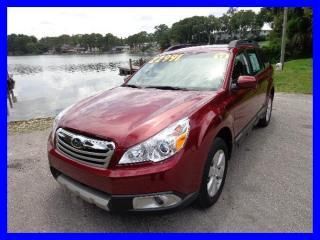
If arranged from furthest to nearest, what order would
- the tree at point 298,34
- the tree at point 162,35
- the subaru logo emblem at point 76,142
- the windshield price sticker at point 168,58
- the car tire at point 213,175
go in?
1. the tree at point 162,35
2. the tree at point 298,34
3. the windshield price sticker at point 168,58
4. the car tire at point 213,175
5. the subaru logo emblem at point 76,142

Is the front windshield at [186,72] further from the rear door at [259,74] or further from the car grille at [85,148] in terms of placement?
the car grille at [85,148]

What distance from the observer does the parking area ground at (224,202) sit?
2.92 metres

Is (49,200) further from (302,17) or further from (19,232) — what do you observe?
(302,17)

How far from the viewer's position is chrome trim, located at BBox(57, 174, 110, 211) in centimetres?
259

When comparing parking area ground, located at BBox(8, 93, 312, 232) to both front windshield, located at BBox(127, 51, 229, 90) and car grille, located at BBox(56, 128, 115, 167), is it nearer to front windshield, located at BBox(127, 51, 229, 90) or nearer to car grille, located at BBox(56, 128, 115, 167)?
car grille, located at BBox(56, 128, 115, 167)

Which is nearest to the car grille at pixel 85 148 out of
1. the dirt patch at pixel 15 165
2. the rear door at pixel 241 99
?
the rear door at pixel 241 99

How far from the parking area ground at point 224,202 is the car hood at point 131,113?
0.77 meters

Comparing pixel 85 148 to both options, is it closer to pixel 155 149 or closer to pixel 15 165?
pixel 155 149

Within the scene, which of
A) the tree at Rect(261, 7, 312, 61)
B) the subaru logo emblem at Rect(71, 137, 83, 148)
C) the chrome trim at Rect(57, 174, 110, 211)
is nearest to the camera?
the chrome trim at Rect(57, 174, 110, 211)

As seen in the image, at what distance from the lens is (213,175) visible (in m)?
3.13

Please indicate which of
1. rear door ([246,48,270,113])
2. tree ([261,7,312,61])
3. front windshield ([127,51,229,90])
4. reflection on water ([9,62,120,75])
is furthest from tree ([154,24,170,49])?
front windshield ([127,51,229,90])

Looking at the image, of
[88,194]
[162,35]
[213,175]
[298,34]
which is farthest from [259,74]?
[162,35]

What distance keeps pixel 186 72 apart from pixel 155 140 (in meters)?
1.69

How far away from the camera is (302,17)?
26.4m
